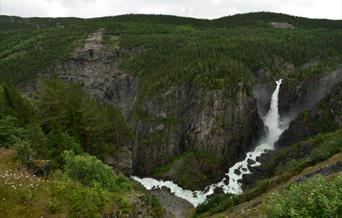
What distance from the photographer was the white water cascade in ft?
317

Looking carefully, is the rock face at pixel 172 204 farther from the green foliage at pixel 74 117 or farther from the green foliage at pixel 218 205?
the green foliage at pixel 74 117

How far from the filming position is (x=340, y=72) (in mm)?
122500

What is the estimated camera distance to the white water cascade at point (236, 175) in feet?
317

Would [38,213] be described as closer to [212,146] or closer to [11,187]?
[11,187]

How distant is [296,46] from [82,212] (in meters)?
137

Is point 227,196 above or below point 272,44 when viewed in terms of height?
below

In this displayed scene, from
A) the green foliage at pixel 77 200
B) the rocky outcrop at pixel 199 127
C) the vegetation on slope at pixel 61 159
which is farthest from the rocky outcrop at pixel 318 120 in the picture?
the green foliage at pixel 77 200

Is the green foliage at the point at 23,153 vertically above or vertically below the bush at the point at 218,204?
above

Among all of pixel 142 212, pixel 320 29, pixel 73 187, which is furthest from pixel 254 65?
pixel 73 187

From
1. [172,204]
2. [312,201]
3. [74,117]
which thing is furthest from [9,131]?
[312,201]

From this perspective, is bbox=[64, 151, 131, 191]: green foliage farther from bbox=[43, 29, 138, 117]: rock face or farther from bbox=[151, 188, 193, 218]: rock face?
bbox=[43, 29, 138, 117]: rock face

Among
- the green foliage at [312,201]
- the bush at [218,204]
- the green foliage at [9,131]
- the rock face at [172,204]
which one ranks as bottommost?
the rock face at [172,204]

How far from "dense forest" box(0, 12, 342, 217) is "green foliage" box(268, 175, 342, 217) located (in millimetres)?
55

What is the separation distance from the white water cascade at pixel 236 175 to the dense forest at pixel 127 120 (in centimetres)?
353
